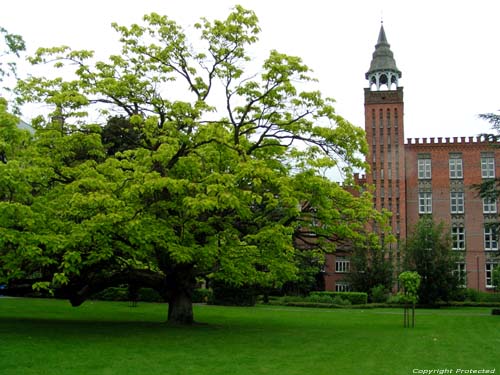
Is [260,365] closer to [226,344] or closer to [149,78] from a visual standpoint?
[226,344]

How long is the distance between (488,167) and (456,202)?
466 centimetres

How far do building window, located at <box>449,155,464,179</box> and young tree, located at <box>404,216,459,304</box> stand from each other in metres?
20.4

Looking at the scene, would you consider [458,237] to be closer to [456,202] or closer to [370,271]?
[456,202]

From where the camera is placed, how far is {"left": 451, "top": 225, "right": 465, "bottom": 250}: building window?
57.9 metres

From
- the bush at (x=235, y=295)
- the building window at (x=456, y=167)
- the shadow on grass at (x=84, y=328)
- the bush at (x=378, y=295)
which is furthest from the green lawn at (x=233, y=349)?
the building window at (x=456, y=167)

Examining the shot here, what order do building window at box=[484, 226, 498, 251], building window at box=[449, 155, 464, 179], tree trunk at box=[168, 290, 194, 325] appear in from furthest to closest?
building window at box=[449, 155, 464, 179]
building window at box=[484, 226, 498, 251]
tree trunk at box=[168, 290, 194, 325]

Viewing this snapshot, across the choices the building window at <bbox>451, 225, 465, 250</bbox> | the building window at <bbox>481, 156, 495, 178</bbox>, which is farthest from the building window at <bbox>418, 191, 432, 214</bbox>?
the building window at <bbox>481, 156, 495, 178</bbox>

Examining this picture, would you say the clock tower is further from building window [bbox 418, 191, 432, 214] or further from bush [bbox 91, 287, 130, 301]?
bush [bbox 91, 287, 130, 301]

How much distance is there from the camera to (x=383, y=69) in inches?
2320

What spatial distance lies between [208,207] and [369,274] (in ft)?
112

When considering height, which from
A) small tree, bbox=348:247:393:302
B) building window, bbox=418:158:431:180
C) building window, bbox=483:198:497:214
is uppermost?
building window, bbox=418:158:431:180

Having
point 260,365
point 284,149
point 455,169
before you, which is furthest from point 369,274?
point 260,365

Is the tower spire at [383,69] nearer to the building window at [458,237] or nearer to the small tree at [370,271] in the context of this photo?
the building window at [458,237]

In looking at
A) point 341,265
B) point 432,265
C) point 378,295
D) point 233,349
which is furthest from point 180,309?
point 341,265
